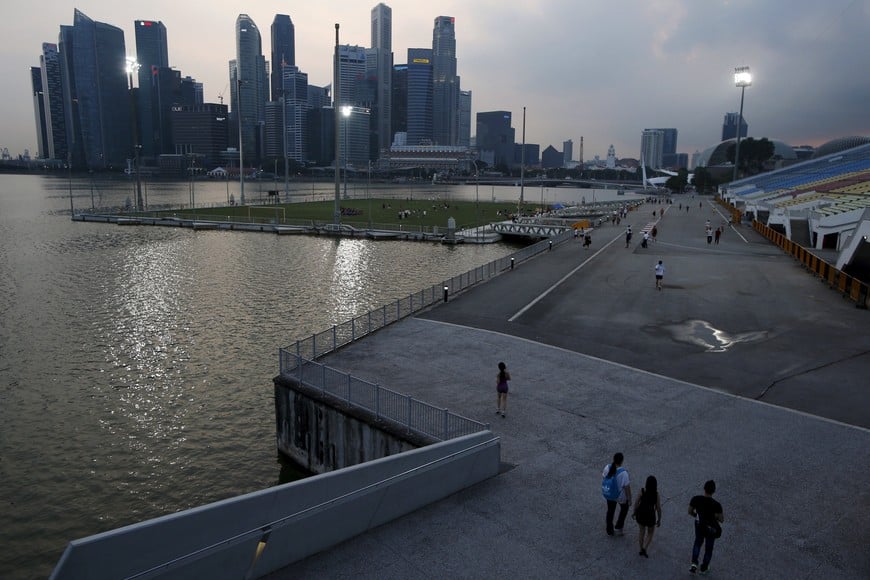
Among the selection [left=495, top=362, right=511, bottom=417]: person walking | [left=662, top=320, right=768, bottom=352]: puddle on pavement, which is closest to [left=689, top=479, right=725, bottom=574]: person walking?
[left=495, top=362, right=511, bottom=417]: person walking

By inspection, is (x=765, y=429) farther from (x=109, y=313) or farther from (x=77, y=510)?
(x=109, y=313)

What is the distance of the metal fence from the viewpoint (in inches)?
747

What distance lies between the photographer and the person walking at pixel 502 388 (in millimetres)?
13672

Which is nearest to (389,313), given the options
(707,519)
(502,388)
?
(502,388)

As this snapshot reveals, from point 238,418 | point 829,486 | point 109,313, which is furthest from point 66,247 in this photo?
point 829,486

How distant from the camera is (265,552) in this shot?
26.7 feet

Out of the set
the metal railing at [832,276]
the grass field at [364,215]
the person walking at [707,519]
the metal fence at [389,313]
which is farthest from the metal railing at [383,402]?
the grass field at [364,215]

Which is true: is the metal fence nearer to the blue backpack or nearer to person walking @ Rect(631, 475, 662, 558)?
the blue backpack

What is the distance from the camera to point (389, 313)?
2369 cm

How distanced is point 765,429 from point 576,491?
559 centimetres

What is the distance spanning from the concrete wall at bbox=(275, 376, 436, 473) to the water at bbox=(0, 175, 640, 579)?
1.09 meters

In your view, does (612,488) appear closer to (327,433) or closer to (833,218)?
(327,433)

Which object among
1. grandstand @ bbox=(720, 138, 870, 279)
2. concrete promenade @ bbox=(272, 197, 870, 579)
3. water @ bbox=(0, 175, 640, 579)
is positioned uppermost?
grandstand @ bbox=(720, 138, 870, 279)

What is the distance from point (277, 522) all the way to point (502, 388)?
6710mm
